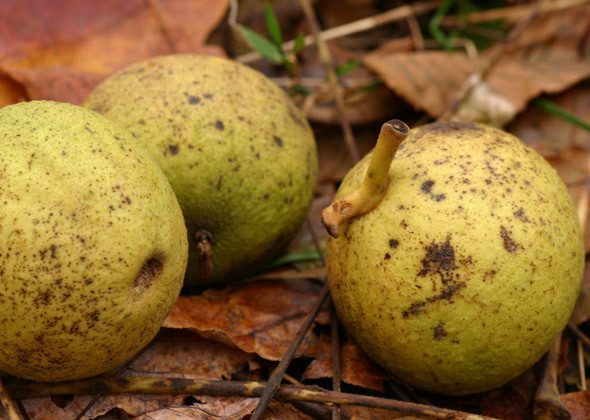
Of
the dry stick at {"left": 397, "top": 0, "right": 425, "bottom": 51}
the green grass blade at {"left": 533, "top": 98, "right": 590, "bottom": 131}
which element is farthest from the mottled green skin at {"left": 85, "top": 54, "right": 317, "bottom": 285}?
the dry stick at {"left": 397, "top": 0, "right": 425, "bottom": 51}

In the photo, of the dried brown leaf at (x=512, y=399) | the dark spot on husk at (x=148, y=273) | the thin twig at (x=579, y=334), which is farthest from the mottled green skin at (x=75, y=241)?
the thin twig at (x=579, y=334)

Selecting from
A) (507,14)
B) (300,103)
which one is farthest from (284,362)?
(507,14)

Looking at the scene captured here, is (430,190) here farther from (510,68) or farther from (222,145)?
(510,68)

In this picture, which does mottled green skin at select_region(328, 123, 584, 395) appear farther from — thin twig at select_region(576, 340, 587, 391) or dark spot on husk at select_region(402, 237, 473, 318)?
thin twig at select_region(576, 340, 587, 391)

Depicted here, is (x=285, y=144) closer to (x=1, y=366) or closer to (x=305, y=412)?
(x=305, y=412)

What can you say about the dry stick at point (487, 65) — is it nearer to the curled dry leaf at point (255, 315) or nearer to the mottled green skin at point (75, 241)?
the curled dry leaf at point (255, 315)

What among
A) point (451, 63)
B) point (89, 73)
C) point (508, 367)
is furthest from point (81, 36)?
point (508, 367)
